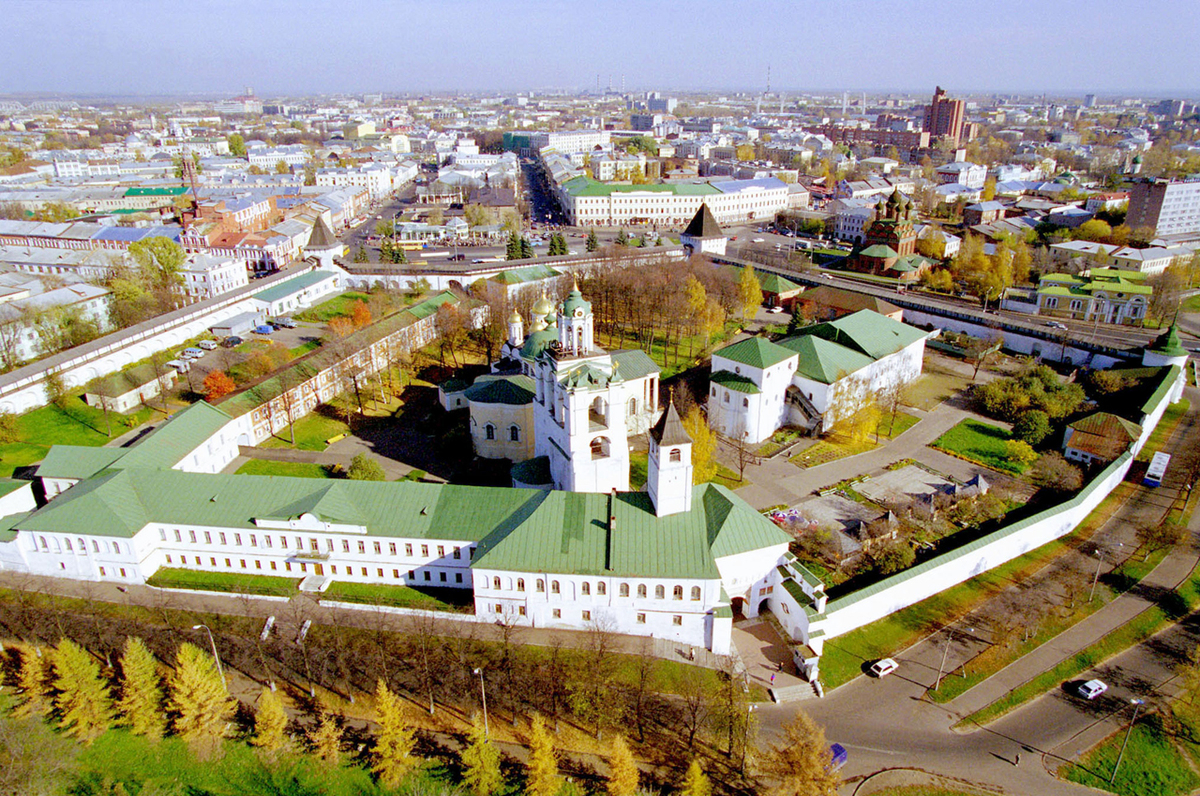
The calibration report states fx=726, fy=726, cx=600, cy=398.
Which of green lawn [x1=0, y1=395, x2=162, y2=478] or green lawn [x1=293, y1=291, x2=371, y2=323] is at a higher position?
green lawn [x1=293, y1=291, x2=371, y2=323]

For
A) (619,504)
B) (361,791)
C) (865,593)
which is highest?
(619,504)

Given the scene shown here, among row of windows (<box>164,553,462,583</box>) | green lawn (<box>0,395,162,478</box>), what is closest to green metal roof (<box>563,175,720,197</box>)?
green lawn (<box>0,395,162,478</box>)

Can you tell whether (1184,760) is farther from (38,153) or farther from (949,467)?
(38,153)

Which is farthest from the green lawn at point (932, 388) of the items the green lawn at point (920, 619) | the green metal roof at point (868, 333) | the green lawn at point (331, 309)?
the green lawn at point (331, 309)

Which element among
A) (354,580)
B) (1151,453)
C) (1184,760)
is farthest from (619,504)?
(1151,453)

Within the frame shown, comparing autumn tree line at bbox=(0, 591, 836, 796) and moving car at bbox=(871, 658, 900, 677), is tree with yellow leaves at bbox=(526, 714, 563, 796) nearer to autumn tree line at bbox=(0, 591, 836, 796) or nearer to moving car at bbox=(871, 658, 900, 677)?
autumn tree line at bbox=(0, 591, 836, 796)

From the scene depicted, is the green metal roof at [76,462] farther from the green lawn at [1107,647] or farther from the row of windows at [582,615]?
the green lawn at [1107,647]

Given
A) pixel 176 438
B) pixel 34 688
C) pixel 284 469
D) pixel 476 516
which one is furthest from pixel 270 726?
pixel 176 438
